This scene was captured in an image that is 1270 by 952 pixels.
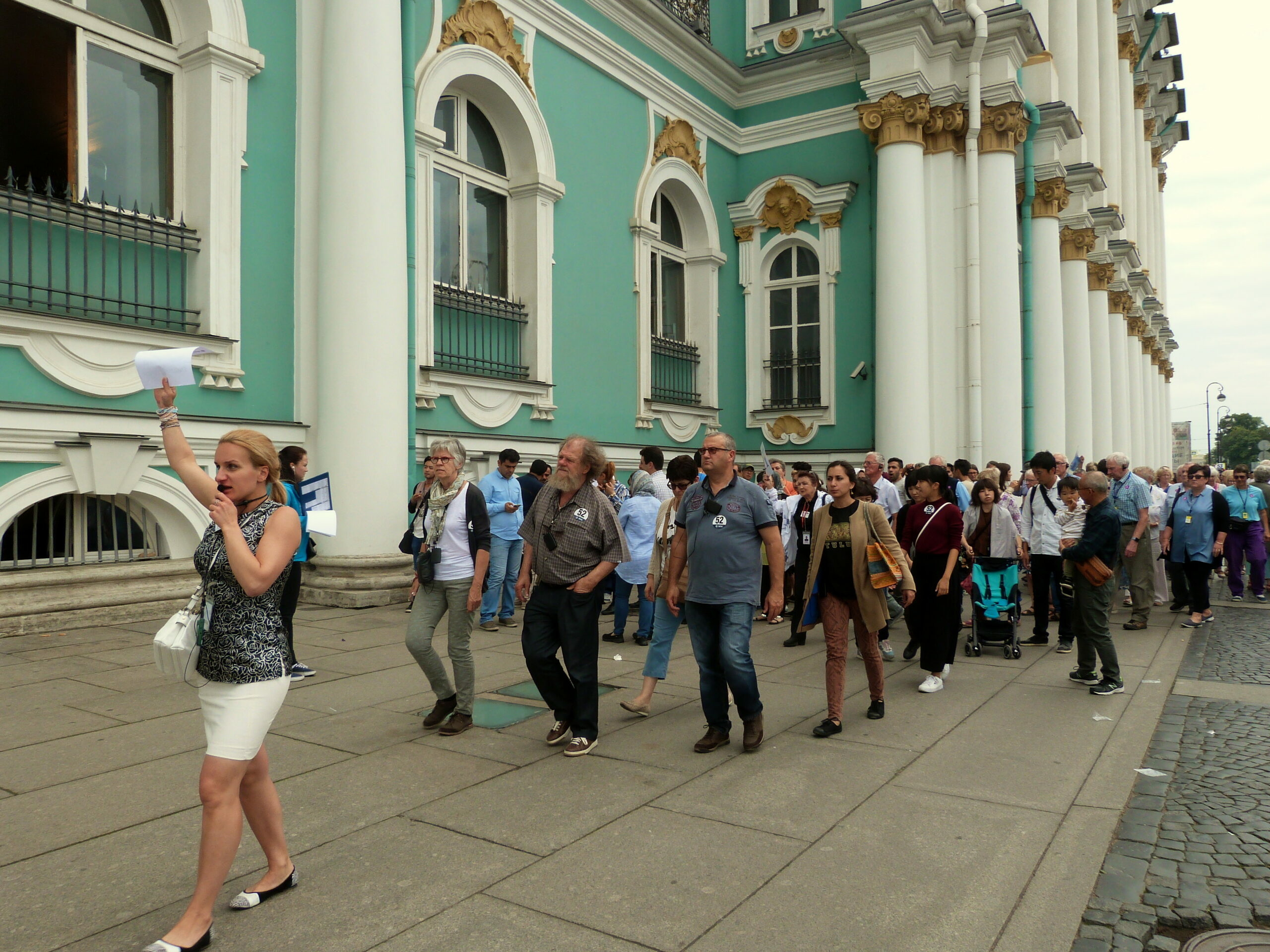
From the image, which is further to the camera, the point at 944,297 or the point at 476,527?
the point at 944,297

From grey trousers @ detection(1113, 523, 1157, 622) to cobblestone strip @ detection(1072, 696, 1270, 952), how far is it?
478 centimetres

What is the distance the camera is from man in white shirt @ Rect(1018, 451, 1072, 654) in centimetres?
935

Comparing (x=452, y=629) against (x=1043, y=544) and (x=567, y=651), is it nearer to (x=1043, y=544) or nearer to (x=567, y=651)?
(x=567, y=651)

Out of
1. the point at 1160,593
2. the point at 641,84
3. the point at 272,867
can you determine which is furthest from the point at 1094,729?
the point at 641,84

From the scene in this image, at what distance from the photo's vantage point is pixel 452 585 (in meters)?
5.79

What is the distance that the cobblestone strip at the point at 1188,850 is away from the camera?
3455mm

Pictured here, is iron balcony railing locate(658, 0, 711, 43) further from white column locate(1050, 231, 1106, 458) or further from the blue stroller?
the blue stroller

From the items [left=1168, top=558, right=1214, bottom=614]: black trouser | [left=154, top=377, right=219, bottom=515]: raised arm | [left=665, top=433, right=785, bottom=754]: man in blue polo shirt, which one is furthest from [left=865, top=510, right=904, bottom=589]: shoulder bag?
[left=1168, top=558, right=1214, bottom=614]: black trouser

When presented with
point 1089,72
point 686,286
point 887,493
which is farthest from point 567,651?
point 1089,72

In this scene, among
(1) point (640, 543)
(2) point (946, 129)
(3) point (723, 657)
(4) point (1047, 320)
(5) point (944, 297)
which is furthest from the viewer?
(4) point (1047, 320)

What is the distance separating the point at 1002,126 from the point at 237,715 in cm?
1856

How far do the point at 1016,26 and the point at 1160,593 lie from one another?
11.2 m

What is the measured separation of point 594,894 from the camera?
3.56 metres

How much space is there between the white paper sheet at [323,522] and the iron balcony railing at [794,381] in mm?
15808
